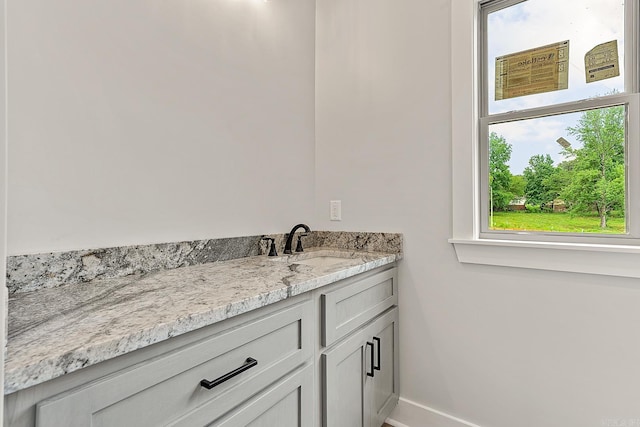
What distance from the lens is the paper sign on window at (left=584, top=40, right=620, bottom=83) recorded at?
1.36 m

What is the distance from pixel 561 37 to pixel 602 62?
206 millimetres

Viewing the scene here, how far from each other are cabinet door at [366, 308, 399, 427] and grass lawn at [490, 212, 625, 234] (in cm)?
72

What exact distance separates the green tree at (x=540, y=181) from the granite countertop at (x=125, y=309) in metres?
0.93

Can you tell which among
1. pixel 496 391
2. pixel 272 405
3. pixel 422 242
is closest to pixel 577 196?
pixel 422 242

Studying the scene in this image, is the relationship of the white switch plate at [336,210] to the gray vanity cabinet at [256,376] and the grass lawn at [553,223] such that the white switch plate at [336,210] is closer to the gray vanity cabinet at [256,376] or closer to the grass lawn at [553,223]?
the gray vanity cabinet at [256,376]

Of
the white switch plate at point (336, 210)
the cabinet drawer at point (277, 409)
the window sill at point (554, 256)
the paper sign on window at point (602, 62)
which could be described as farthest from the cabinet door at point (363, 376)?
the paper sign on window at point (602, 62)

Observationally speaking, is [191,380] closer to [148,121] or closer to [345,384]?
[345,384]

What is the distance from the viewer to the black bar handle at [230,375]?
77cm

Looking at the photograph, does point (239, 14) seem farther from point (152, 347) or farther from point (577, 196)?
point (577, 196)

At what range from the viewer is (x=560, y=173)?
1.48m

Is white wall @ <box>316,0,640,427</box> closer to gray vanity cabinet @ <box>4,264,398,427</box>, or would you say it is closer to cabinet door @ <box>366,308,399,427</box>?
cabinet door @ <box>366,308,399,427</box>

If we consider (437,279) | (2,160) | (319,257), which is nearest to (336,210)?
(319,257)

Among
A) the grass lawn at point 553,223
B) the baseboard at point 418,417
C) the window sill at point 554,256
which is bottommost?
the baseboard at point 418,417

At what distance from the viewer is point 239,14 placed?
165cm
